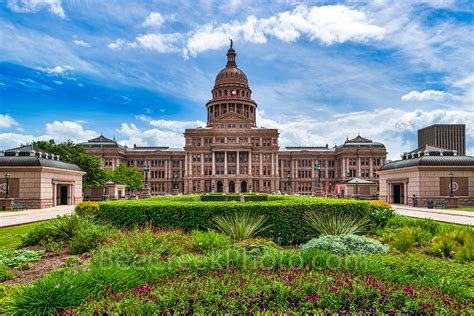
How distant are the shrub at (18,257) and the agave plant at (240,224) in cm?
615

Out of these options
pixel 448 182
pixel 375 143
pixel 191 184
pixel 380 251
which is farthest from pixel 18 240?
pixel 375 143

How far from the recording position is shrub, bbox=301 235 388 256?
9919mm

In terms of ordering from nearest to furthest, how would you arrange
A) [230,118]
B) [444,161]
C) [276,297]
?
1. [276,297]
2. [444,161]
3. [230,118]

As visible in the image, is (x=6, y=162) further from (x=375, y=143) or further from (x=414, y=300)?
(x=375, y=143)

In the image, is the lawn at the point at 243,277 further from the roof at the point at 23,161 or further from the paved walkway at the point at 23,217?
the roof at the point at 23,161

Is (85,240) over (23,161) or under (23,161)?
under

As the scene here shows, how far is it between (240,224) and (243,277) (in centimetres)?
500

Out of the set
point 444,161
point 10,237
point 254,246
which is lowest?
point 10,237

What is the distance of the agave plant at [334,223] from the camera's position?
12.7m

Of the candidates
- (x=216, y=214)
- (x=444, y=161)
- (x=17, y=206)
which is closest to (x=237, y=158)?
(x=444, y=161)

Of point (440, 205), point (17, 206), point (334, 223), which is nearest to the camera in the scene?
point (334, 223)

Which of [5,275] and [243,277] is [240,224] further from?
[5,275]

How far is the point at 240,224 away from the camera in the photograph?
1198 centimetres

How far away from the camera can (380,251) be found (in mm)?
Answer: 9992
